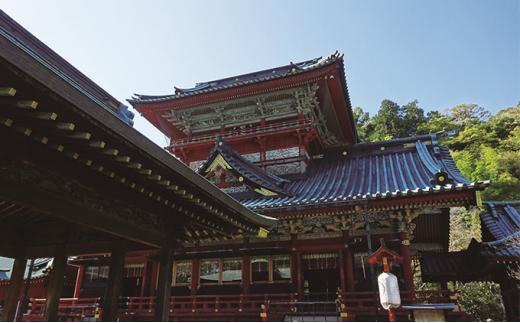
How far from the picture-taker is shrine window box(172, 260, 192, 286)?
13844 mm

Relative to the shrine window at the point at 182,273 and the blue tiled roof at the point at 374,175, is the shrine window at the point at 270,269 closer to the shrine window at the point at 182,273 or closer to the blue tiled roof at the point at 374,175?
the blue tiled roof at the point at 374,175

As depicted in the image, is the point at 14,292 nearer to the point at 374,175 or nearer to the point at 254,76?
the point at 374,175

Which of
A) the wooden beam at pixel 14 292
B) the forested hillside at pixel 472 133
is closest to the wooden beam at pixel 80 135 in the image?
the wooden beam at pixel 14 292

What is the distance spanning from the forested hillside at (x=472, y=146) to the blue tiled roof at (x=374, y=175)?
6.74 meters

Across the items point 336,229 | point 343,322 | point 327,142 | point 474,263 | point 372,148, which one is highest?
point 327,142

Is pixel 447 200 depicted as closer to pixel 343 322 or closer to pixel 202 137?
pixel 343 322

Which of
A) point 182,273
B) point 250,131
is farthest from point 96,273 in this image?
point 250,131

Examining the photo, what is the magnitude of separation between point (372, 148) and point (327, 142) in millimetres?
3664

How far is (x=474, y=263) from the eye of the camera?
13.2 meters

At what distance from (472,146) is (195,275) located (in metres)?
41.3

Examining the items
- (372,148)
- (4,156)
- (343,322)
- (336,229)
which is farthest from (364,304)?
(4,156)

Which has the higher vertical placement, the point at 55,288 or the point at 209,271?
the point at 209,271

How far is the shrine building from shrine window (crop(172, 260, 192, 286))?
0.06 metres

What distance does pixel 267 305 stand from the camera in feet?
36.5
